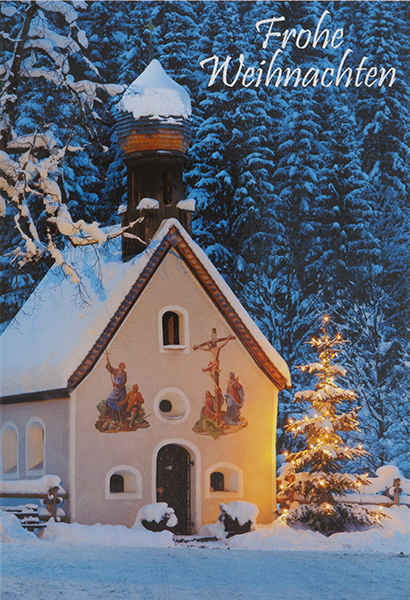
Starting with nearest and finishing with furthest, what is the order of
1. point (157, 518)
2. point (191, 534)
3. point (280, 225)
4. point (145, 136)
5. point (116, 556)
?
point (116, 556) < point (157, 518) < point (191, 534) < point (145, 136) < point (280, 225)

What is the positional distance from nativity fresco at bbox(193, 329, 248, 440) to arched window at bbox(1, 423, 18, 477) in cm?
503

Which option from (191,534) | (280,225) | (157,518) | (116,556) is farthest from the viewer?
(280,225)

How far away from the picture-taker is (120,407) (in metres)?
28.1

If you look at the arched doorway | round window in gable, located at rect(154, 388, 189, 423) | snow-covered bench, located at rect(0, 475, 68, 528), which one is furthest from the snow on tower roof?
snow-covered bench, located at rect(0, 475, 68, 528)

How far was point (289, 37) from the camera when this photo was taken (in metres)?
38.7

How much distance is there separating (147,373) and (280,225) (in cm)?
1150

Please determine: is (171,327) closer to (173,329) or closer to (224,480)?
(173,329)

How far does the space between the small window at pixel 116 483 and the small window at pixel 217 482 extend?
2452mm

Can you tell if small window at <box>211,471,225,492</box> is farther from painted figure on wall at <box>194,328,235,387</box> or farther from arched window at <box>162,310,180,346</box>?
arched window at <box>162,310,180,346</box>

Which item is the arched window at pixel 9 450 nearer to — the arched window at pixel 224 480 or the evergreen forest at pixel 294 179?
the arched window at pixel 224 480

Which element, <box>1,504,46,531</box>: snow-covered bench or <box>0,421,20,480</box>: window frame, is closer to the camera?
<box>1,504,46,531</box>: snow-covered bench

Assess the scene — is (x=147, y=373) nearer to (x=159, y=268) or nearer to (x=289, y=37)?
(x=159, y=268)

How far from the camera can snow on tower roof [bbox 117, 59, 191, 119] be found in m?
30.3

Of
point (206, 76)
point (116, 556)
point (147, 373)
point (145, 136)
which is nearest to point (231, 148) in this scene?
point (206, 76)
